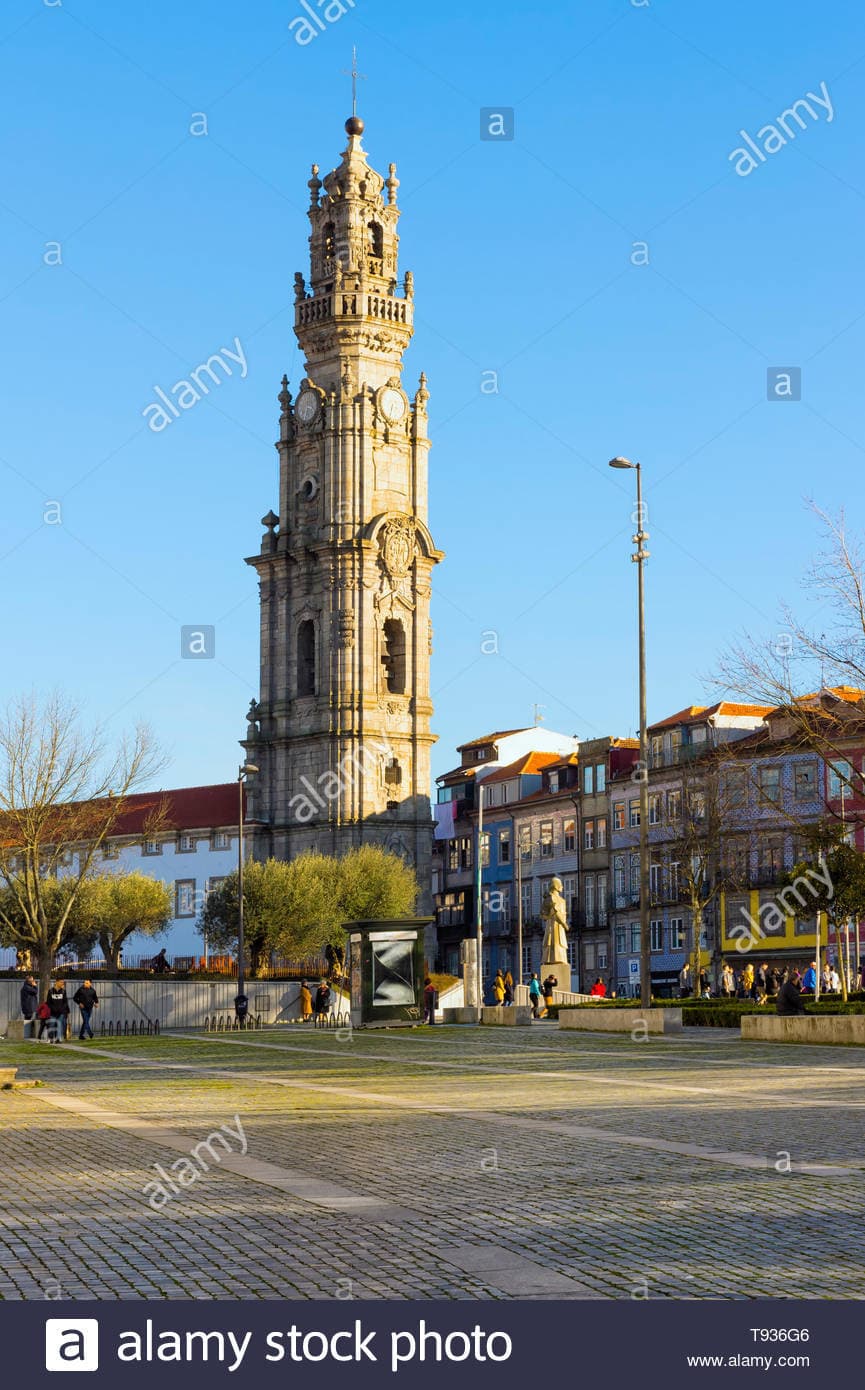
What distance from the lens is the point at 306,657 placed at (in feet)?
360

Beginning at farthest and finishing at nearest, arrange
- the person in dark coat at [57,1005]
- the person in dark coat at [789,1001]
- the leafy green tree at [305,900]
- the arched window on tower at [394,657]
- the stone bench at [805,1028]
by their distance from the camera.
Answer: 1. the arched window on tower at [394,657]
2. the leafy green tree at [305,900]
3. the person in dark coat at [57,1005]
4. the person in dark coat at [789,1001]
5. the stone bench at [805,1028]

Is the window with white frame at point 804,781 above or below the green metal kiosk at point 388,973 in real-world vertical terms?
above

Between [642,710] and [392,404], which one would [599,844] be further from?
[642,710]

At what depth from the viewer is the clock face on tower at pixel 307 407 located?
10981 cm

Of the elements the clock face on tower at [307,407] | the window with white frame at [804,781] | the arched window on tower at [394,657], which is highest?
the clock face on tower at [307,407]

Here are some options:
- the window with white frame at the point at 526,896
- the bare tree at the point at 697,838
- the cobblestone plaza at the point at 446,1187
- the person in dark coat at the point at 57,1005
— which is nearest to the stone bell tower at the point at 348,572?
the window with white frame at the point at 526,896

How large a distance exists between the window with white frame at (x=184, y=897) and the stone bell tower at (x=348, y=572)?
42.2ft

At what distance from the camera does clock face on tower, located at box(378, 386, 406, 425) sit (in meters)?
110

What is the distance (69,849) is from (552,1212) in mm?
61692

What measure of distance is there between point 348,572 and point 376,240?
21.4 m

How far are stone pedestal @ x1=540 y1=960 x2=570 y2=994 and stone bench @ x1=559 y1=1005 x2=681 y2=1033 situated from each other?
17.8m

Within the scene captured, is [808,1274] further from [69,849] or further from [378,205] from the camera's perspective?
[378,205]

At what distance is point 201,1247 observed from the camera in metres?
11.9

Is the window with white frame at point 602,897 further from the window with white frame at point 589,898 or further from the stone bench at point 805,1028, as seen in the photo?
the stone bench at point 805,1028
